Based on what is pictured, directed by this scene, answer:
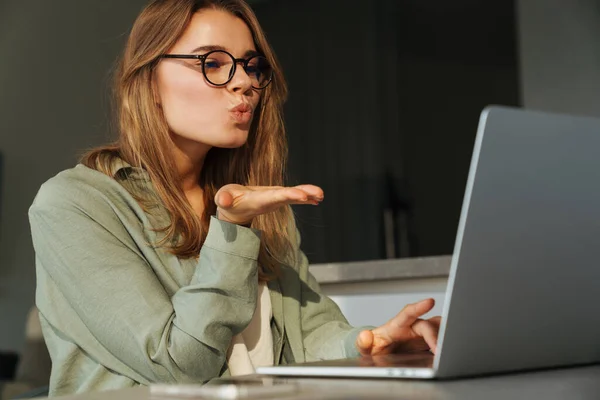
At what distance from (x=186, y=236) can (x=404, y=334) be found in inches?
17.9

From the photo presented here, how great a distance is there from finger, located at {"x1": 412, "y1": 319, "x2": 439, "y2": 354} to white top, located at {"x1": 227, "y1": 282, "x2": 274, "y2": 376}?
0.33 m

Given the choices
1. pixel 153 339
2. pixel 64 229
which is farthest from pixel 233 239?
pixel 64 229

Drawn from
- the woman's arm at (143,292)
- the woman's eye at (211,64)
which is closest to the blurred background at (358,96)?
the woman's eye at (211,64)

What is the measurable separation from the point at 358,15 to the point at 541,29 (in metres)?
0.89

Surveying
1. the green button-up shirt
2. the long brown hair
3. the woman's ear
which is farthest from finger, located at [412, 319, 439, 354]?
the woman's ear

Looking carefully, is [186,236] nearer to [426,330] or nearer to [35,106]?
[426,330]

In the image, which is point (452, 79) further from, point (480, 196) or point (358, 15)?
point (480, 196)

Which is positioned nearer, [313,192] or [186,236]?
[313,192]

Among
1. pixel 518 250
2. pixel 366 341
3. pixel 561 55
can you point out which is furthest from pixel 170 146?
pixel 561 55

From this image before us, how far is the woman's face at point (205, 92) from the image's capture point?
4.85 feet

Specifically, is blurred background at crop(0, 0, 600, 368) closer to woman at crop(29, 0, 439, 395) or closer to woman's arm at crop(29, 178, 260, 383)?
woman at crop(29, 0, 439, 395)

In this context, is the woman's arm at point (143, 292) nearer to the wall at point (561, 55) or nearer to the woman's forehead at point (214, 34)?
the woman's forehead at point (214, 34)

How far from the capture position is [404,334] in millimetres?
1173

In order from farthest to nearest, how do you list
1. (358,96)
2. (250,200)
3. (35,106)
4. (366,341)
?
(358,96), (35,106), (366,341), (250,200)
